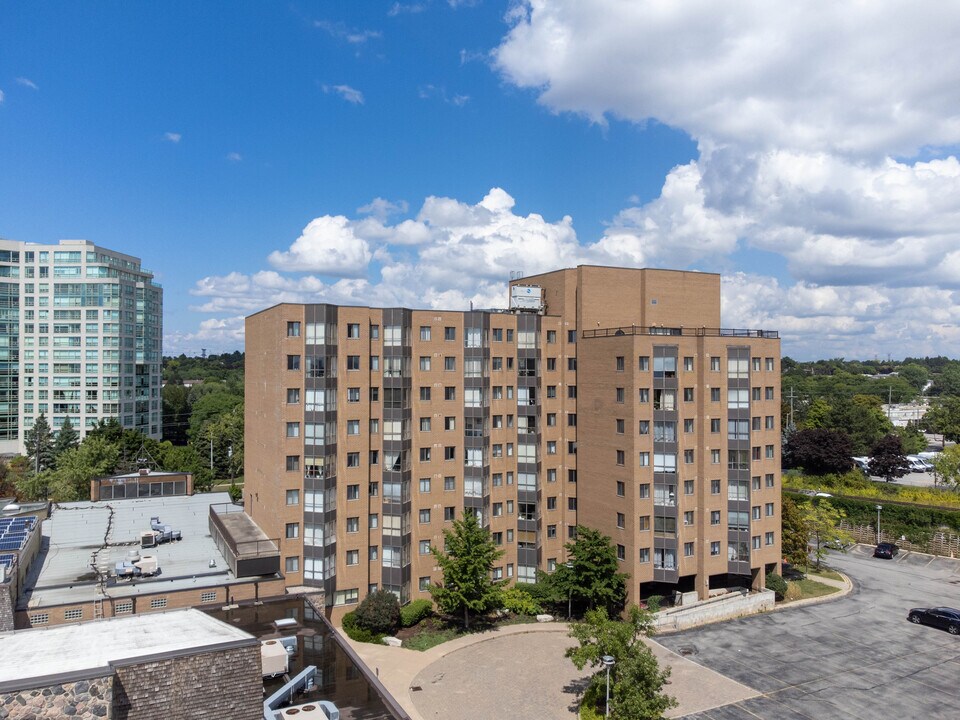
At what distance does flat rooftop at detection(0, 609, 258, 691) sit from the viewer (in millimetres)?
16328

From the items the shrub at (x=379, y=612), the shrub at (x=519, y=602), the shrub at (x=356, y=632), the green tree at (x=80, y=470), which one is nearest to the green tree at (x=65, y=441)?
the green tree at (x=80, y=470)

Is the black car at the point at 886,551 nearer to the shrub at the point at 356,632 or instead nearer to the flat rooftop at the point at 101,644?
the shrub at the point at 356,632

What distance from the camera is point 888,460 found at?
107062 millimetres

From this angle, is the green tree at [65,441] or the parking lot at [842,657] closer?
the parking lot at [842,657]

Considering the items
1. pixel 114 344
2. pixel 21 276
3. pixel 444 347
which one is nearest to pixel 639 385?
pixel 444 347

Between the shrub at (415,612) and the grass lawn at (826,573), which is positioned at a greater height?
the shrub at (415,612)

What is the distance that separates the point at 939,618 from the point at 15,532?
7127cm

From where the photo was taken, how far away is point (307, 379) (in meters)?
51.2

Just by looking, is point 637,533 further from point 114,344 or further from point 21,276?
point 21,276

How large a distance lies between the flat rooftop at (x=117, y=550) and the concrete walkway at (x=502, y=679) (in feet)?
42.4

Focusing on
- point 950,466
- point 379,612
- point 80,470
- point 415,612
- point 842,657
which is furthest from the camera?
point 950,466

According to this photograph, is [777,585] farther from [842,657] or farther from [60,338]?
[60,338]

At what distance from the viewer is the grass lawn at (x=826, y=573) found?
6638 cm

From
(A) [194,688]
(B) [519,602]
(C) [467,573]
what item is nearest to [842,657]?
(B) [519,602]
